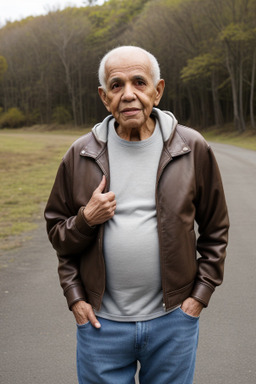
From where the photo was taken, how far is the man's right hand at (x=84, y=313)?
2027mm

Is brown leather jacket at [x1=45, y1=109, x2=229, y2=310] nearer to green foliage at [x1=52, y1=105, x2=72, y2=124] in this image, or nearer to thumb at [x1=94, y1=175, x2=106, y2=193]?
thumb at [x1=94, y1=175, x2=106, y2=193]

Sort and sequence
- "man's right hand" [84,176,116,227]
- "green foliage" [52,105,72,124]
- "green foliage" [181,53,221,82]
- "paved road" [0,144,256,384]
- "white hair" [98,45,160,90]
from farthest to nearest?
"green foliage" [52,105,72,124]
"green foliage" [181,53,221,82]
"paved road" [0,144,256,384]
"white hair" [98,45,160,90]
"man's right hand" [84,176,116,227]

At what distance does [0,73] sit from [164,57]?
28.2 metres

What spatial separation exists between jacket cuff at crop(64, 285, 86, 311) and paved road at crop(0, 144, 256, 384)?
4.60ft

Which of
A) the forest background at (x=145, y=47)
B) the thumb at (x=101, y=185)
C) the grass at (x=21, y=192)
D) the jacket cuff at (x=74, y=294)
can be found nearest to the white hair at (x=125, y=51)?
the thumb at (x=101, y=185)

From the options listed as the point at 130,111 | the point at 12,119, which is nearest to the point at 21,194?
the point at 130,111

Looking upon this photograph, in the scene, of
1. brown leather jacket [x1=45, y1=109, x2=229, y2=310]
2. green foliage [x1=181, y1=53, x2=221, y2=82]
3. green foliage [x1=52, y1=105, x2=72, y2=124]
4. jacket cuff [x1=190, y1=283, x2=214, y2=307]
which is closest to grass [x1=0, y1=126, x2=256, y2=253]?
brown leather jacket [x1=45, y1=109, x2=229, y2=310]

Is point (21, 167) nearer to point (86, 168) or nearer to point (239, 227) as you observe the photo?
point (239, 227)

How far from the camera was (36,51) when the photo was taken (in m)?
74.8

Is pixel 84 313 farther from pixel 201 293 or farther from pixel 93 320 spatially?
pixel 201 293

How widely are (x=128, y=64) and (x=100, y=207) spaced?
0.62m

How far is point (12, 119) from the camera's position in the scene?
73875 millimetres

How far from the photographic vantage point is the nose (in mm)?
2016

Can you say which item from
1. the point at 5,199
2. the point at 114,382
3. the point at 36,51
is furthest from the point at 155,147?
the point at 36,51
